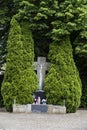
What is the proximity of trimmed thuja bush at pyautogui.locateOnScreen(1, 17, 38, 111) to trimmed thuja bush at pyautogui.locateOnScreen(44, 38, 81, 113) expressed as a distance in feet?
2.54

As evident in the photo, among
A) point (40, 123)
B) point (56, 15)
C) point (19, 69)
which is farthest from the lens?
point (56, 15)

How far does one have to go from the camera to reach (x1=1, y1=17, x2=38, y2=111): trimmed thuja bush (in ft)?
51.4

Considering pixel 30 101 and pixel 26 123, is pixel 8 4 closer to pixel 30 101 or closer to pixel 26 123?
pixel 30 101

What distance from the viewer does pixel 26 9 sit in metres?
16.4

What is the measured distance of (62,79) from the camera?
16.0 meters

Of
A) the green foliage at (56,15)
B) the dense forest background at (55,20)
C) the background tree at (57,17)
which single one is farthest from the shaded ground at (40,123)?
the green foliage at (56,15)

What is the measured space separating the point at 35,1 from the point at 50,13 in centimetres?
109

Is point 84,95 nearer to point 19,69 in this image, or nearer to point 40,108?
point 40,108

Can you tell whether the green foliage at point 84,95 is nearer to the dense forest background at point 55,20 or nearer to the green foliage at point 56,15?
the dense forest background at point 55,20

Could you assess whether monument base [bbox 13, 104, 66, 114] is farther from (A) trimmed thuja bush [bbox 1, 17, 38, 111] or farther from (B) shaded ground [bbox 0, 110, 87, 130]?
(B) shaded ground [bbox 0, 110, 87, 130]

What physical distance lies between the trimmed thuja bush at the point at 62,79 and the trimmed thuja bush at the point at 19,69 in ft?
2.54

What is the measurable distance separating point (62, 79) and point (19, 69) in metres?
1.93

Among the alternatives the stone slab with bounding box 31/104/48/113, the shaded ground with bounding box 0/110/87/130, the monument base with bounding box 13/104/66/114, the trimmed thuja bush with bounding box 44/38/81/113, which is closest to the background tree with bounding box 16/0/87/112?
the trimmed thuja bush with bounding box 44/38/81/113

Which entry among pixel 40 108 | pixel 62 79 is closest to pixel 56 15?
pixel 62 79
